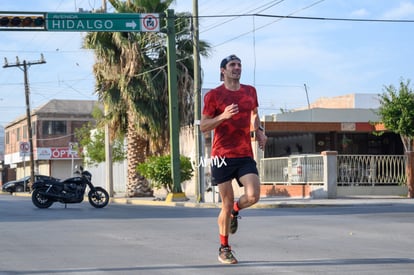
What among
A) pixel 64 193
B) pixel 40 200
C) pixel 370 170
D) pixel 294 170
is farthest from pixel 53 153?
pixel 64 193

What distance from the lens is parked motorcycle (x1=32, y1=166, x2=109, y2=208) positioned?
2161cm

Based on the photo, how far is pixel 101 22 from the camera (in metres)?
24.3

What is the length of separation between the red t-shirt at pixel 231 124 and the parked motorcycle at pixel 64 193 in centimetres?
1453

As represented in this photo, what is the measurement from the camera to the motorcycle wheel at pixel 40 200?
2173 cm

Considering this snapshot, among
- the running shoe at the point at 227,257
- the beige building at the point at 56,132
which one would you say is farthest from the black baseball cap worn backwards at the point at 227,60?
the beige building at the point at 56,132

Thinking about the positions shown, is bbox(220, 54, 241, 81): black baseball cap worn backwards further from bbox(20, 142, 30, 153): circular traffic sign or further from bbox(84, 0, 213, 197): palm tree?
bbox(20, 142, 30, 153): circular traffic sign

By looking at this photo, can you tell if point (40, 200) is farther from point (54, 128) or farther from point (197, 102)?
point (54, 128)

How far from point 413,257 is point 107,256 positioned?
3567mm

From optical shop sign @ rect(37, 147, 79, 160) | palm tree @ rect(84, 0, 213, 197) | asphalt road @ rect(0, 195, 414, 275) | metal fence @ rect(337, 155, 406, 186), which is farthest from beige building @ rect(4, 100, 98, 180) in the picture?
asphalt road @ rect(0, 195, 414, 275)

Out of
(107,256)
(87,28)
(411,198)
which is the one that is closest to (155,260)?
(107,256)

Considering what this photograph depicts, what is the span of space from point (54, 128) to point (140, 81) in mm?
39998

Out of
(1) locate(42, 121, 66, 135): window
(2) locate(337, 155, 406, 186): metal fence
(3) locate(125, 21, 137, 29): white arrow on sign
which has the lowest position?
(2) locate(337, 155, 406, 186): metal fence

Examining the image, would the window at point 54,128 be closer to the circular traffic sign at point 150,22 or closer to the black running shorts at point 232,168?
the circular traffic sign at point 150,22

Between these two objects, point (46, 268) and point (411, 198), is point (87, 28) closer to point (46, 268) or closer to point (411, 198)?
point (411, 198)
